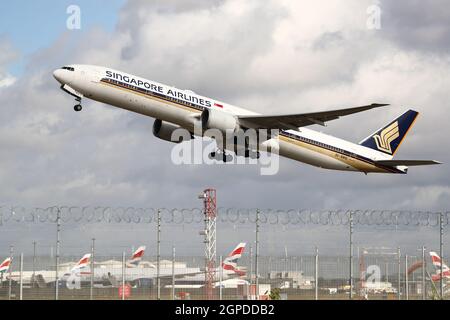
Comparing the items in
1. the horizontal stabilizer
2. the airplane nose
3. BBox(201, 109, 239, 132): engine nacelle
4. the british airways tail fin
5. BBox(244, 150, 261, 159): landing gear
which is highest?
the airplane nose

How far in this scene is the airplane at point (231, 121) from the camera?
43719 mm

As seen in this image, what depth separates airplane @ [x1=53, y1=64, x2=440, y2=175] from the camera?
43719 mm

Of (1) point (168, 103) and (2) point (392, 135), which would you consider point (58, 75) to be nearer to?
(1) point (168, 103)

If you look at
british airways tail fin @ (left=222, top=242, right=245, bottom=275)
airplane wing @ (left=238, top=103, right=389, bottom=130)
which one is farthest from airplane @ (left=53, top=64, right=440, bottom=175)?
british airways tail fin @ (left=222, top=242, right=245, bottom=275)

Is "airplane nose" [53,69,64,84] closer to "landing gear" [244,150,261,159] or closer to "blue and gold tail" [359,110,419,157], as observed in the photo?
"landing gear" [244,150,261,159]

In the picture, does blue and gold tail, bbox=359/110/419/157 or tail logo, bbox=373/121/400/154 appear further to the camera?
tail logo, bbox=373/121/400/154

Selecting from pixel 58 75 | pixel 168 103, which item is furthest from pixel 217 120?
pixel 58 75

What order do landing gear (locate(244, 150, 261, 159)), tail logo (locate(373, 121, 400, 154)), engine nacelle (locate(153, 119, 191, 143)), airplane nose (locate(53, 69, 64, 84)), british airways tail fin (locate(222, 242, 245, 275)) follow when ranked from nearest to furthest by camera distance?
british airways tail fin (locate(222, 242, 245, 275)) < airplane nose (locate(53, 69, 64, 84)) < engine nacelle (locate(153, 119, 191, 143)) < landing gear (locate(244, 150, 261, 159)) < tail logo (locate(373, 121, 400, 154))

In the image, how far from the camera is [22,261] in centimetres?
2975

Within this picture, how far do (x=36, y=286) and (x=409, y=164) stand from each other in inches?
1105

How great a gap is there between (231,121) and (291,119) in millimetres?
3856

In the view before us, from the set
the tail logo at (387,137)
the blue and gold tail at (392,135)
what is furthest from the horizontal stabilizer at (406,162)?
the tail logo at (387,137)
